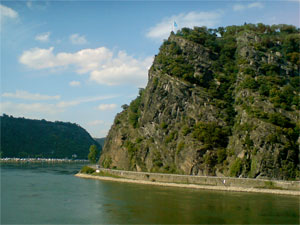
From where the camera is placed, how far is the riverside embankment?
53469 millimetres

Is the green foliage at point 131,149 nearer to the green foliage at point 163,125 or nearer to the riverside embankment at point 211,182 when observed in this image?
the riverside embankment at point 211,182

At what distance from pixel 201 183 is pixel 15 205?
34702 mm

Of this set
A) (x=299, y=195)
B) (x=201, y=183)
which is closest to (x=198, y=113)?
(x=201, y=183)

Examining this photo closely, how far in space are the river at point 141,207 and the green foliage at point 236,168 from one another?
694 centimetres

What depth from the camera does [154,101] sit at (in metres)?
84.2

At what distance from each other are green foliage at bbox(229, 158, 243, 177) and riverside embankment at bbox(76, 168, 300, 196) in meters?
1.78

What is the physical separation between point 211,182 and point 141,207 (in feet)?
78.5

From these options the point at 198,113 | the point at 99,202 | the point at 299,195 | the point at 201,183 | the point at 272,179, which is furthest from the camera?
the point at 198,113

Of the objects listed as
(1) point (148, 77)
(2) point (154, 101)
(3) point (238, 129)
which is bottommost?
(3) point (238, 129)

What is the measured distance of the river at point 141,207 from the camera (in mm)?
34000

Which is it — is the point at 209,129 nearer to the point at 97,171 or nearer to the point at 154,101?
the point at 154,101

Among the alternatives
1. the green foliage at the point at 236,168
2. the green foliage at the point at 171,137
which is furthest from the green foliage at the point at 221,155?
the green foliage at the point at 171,137

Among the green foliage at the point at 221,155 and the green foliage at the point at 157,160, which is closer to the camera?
the green foliage at the point at 221,155

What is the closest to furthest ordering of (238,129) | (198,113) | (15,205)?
(15,205)
(238,129)
(198,113)
